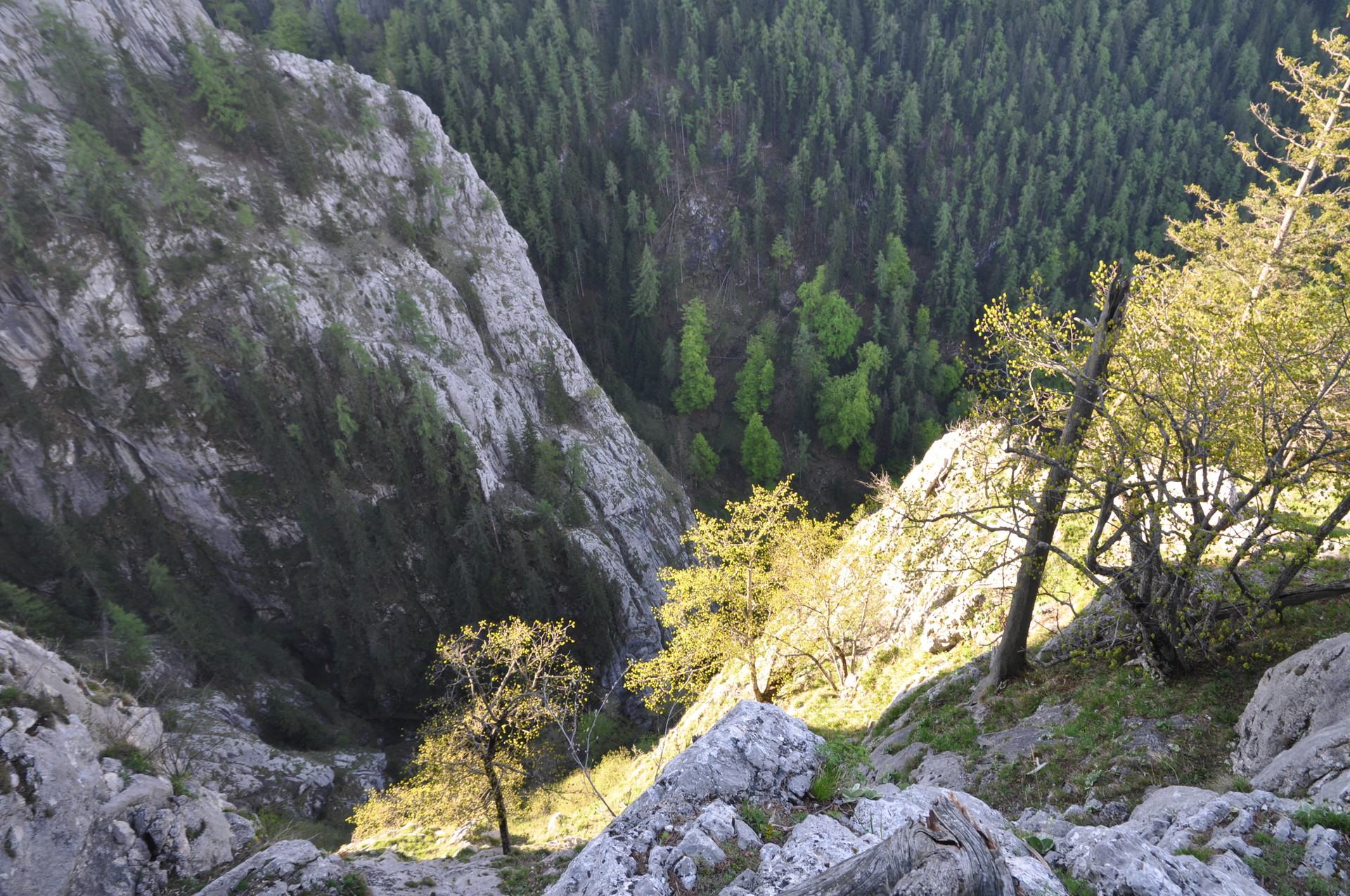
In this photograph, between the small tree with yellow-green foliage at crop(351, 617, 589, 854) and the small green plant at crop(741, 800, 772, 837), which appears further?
the small tree with yellow-green foliage at crop(351, 617, 589, 854)

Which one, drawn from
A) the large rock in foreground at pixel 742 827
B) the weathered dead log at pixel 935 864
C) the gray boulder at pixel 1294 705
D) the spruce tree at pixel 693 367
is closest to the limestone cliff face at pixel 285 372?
the spruce tree at pixel 693 367

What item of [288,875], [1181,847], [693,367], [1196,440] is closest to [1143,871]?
[1181,847]

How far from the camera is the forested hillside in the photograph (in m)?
67.8

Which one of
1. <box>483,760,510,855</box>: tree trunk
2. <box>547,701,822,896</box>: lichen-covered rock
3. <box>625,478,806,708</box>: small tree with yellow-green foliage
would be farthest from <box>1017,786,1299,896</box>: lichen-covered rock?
<box>483,760,510,855</box>: tree trunk

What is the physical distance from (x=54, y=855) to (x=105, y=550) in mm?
34309

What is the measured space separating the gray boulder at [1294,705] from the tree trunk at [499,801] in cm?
1910

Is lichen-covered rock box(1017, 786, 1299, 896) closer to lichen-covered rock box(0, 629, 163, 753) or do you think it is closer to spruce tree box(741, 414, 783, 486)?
lichen-covered rock box(0, 629, 163, 753)

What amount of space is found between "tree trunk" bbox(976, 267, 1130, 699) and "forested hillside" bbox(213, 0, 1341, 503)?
4988 cm

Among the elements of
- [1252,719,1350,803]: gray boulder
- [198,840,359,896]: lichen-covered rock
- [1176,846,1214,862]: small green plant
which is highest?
[1252,719,1350,803]: gray boulder

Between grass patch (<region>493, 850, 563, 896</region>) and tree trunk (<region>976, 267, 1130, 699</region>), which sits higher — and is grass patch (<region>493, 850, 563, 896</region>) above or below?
below

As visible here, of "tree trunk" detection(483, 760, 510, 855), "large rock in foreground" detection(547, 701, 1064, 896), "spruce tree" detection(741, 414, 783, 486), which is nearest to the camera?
"large rock in foreground" detection(547, 701, 1064, 896)

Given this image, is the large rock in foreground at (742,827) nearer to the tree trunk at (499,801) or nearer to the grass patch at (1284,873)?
the grass patch at (1284,873)

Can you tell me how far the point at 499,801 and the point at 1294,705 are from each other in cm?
2012

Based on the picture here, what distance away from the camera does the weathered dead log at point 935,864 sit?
4215mm
